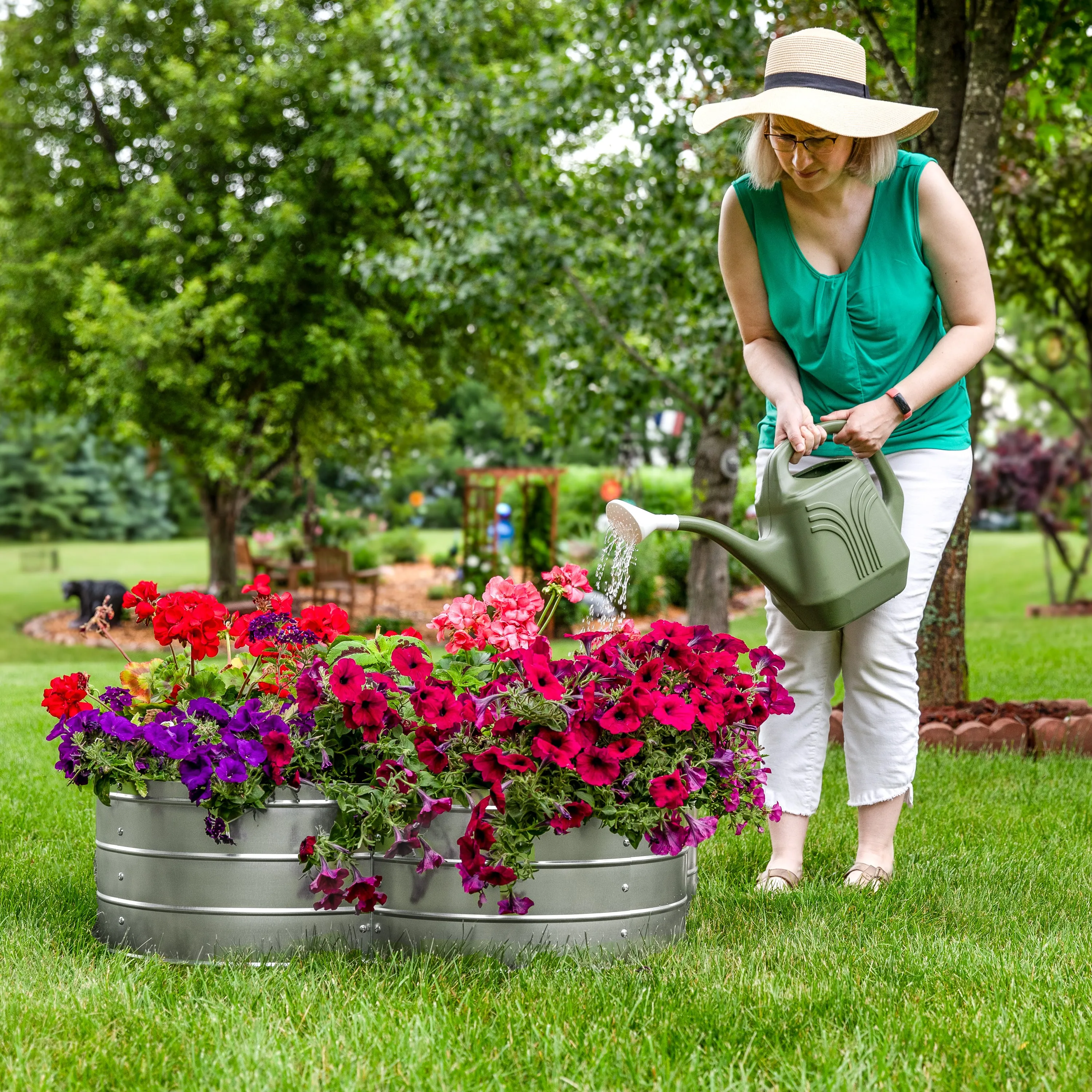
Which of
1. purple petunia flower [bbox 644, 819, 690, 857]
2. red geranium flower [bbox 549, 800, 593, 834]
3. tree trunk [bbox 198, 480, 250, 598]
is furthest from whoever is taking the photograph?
tree trunk [bbox 198, 480, 250, 598]

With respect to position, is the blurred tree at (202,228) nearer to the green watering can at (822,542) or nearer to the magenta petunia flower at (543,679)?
the green watering can at (822,542)

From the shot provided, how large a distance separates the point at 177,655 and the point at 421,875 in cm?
77

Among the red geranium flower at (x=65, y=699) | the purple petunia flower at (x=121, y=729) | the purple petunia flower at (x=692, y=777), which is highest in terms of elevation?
the red geranium flower at (x=65, y=699)

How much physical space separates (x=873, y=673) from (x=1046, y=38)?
3832mm

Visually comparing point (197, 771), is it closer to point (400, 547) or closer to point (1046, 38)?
point (1046, 38)

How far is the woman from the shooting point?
2312 millimetres

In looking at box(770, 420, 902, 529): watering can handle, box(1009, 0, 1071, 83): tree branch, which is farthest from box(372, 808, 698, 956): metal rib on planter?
box(1009, 0, 1071, 83): tree branch

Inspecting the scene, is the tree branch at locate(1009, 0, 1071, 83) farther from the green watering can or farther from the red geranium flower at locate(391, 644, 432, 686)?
the red geranium flower at locate(391, 644, 432, 686)

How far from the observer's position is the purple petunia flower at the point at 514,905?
1915 mm

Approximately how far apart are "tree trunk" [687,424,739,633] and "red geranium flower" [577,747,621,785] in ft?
20.0

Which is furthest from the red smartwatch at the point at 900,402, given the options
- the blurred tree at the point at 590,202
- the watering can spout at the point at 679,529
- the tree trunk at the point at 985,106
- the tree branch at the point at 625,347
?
the tree branch at the point at 625,347

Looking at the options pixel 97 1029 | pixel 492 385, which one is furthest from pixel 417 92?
pixel 492 385

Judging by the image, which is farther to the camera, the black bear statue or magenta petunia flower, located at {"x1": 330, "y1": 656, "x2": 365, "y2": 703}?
the black bear statue

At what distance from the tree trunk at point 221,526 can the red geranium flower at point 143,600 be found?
501 inches
